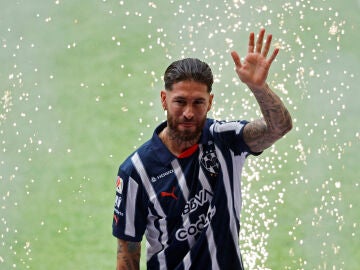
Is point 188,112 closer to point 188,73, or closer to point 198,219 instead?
point 188,73

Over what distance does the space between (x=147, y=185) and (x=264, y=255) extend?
3.39ft

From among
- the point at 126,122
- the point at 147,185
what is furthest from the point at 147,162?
the point at 126,122

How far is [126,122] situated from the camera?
2264 millimetres

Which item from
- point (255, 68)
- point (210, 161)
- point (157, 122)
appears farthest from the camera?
point (157, 122)

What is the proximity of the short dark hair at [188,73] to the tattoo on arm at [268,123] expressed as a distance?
109 mm

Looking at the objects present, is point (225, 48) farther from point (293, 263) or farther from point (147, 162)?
point (147, 162)

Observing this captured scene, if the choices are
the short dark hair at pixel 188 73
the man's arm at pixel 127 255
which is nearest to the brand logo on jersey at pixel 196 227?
the man's arm at pixel 127 255

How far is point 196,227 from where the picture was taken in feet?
4.20

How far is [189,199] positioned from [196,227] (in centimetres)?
6

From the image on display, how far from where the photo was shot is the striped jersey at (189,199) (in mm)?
1278

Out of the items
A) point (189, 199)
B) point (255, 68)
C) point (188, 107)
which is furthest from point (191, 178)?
point (255, 68)

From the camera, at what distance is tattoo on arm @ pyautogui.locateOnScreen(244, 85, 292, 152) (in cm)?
122

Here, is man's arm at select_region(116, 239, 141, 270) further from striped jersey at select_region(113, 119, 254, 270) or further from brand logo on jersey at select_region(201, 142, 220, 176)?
brand logo on jersey at select_region(201, 142, 220, 176)

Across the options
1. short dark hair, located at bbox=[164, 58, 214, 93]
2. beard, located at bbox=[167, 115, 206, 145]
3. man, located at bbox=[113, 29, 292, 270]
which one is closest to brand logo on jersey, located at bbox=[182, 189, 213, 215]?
man, located at bbox=[113, 29, 292, 270]
